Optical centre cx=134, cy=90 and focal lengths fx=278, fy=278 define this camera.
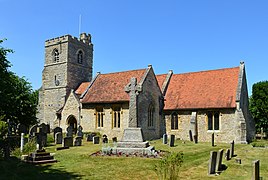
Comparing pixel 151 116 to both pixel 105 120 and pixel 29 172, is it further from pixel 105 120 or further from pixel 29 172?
pixel 29 172

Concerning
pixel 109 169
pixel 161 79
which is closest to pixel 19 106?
pixel 161 79

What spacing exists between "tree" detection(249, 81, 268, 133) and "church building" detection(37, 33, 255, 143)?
6.13 metres

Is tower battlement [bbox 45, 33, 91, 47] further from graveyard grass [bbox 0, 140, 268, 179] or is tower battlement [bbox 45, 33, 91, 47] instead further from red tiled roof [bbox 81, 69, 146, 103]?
graveyard grass [bbox 0, 140, 268, 179]

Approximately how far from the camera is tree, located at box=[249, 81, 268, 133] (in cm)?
3491

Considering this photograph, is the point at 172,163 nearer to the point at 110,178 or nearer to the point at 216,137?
the point at 110,178

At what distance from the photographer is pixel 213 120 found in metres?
27.2

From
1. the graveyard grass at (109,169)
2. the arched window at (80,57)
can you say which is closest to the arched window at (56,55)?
the arched window at (80,57)

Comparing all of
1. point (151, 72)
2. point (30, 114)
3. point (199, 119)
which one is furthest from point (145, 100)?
point (30, 114)

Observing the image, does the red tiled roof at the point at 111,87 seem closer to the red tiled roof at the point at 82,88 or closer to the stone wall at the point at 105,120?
the stone wall at the point at 105,120

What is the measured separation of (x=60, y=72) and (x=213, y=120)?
21.4m

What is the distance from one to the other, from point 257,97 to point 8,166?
3180 cm

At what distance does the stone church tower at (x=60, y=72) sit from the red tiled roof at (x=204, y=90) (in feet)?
44.6

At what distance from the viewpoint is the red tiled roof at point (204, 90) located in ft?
89.5

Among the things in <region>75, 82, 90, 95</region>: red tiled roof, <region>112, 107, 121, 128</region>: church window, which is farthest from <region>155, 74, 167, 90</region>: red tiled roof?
<region>75, 82, 90, 95</region>: red tiled roof
